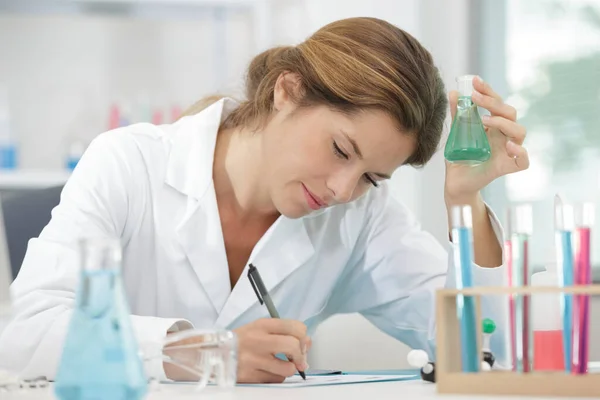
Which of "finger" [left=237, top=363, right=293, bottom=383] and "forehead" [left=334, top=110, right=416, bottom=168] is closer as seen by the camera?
"finger" [left=237, top=363, right=293, bottom=383]

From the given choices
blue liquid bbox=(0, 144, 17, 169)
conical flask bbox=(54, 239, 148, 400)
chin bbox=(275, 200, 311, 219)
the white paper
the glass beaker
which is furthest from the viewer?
blue liquid bbox=(0, 144, 17, 169)

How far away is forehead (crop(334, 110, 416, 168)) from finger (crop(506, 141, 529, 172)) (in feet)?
0.73

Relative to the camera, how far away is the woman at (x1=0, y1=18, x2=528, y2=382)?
54.5 inches

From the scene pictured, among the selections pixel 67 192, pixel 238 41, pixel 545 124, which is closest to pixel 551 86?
pixel 545 124

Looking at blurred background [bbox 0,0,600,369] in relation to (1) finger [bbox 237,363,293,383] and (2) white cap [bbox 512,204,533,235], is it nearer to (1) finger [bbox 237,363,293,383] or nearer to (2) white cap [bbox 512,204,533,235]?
(1) finger [bbox 237,363,293,383]

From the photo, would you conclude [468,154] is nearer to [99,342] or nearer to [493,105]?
[493,105]

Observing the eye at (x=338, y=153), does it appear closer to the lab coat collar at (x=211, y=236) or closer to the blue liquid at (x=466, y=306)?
the lab coat collar at (x=211, y=236)

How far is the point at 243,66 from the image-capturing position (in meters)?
2.86

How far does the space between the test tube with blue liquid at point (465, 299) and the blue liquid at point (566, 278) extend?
0.34ft

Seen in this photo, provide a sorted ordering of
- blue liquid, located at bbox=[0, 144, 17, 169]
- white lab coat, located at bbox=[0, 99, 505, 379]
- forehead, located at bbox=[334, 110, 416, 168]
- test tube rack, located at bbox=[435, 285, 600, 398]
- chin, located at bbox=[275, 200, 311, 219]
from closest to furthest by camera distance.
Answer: test tube rack, located at bbox=[435, 285, 600, 398] → white lab coat, located at bbox=[0, 99, 505, 379] → forehead, located at bbox=[334, 110, 416, 168] → chin, located at bbox=[275, 200, 311, 219] → blue liquid, located at bbox=[0, 144, 17, 169]

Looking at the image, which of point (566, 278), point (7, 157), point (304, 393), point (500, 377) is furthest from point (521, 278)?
point (7, 157)

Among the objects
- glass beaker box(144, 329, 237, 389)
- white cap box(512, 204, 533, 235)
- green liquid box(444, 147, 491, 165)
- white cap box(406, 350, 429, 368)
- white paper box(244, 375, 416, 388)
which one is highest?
green liquid box(444, 147, 491, 165)

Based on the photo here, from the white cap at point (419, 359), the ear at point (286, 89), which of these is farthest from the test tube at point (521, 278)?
the ear at point (286, 89)

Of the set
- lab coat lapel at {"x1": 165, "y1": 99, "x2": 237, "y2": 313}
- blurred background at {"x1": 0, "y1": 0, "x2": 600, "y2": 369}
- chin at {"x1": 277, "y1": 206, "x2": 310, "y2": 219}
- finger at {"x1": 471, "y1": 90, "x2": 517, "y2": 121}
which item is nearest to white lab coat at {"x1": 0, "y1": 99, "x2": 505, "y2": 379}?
lab coat lapel at {"x1": 165, "y1": 99, "x2": 237, "y2": 313}
